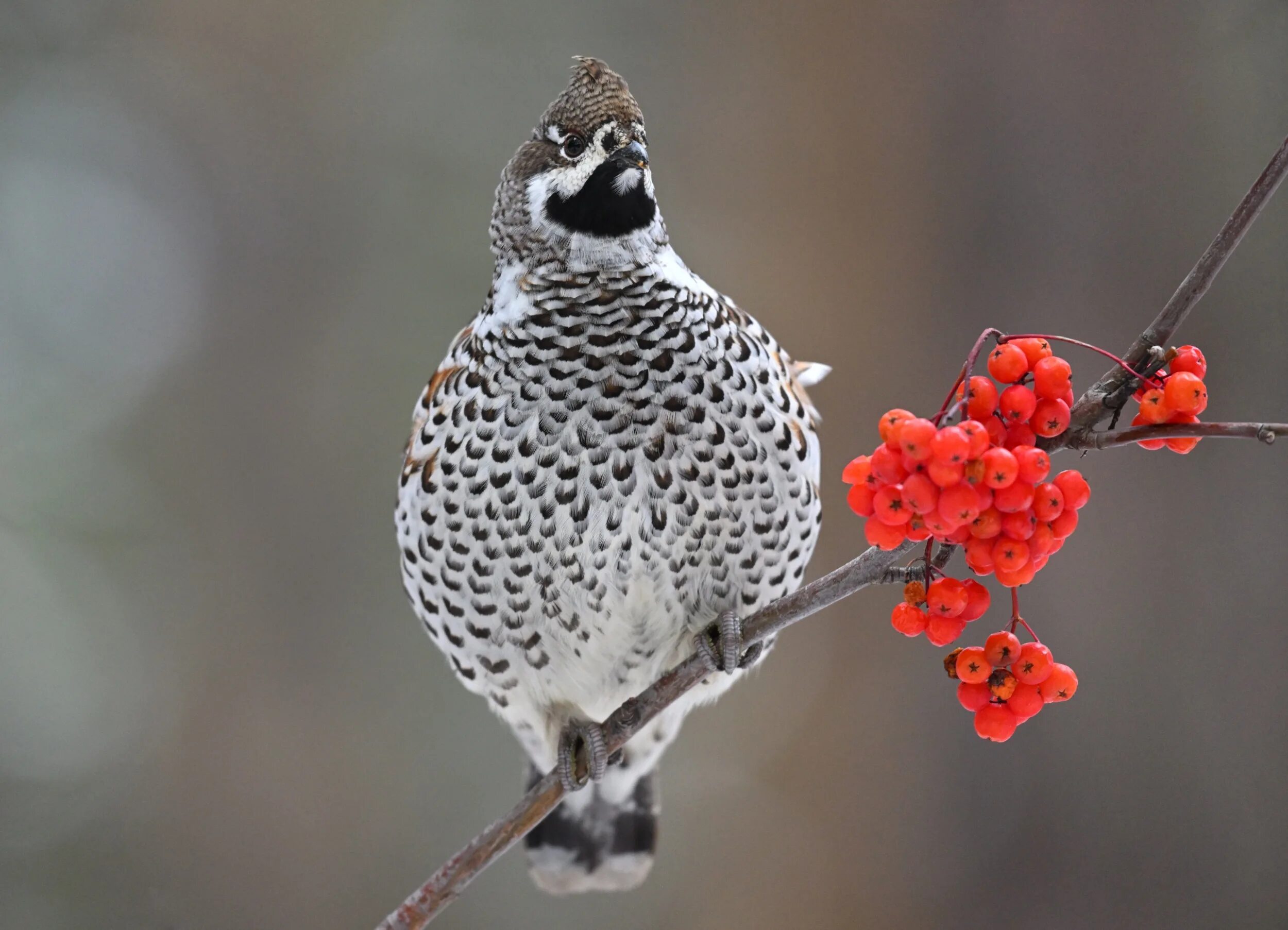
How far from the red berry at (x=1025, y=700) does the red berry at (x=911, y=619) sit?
166 millimetres

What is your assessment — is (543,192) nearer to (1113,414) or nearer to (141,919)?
(1113,414)

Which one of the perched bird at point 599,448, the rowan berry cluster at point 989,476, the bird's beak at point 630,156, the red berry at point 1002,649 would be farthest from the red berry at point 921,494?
the bird's beak at point 630,156

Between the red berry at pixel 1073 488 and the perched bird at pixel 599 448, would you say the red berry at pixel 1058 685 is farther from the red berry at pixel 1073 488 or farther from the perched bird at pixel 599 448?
the perched bird at pixel 599 448

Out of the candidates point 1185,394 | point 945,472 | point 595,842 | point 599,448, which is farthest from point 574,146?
point 595,842

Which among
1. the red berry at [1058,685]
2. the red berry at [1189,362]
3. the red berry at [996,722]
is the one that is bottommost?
the red berry at [996,722]

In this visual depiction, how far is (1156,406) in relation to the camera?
4.02 feet

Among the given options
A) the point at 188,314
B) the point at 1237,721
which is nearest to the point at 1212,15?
the point at 1237,721

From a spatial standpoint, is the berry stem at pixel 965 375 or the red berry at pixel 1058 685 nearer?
the berry stem at pixel 965 375

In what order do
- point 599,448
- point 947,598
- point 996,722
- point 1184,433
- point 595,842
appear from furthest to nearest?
point 595,842
point 599,448
point 996,722
point 947,598
point 1184,433

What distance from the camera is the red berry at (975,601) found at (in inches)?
56.1

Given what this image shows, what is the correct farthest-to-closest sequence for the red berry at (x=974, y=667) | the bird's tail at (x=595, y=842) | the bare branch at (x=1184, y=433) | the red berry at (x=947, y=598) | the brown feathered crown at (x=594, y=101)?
the bird's tail at (x=595, y=842), the brown feathered crown at (x=594, y=101), the red berry at (x=974, y=667), the red berry at (x=947, y=598), the bare branch at (x=1184, y=433)

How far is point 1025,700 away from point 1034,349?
0.50 metres

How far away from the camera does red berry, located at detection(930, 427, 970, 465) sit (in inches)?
47.2

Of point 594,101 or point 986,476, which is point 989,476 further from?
point 594,101
